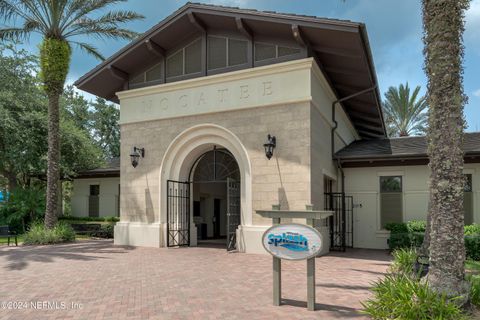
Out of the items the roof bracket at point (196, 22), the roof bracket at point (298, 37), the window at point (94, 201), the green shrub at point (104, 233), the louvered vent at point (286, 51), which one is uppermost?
the roof bracket at point (196, 22)

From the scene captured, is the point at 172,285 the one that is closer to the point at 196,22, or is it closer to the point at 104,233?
the point at 196,22

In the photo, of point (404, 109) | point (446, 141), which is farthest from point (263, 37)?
point (404, 109)

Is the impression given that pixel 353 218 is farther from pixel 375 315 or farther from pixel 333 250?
pixel 375 315

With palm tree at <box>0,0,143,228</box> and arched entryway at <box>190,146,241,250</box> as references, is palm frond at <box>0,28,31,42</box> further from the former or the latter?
arched entryway at <box>190,146,241,250</box>

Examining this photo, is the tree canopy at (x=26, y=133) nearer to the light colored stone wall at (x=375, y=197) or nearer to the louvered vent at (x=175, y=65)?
the louvered vent at (x=175, y=65)

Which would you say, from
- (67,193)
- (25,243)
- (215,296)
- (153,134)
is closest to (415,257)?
(215,296)

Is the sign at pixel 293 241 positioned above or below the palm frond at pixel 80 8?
below

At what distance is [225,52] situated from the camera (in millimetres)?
13906

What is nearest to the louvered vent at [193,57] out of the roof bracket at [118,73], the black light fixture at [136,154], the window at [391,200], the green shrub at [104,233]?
the roof bracket at [118,73]

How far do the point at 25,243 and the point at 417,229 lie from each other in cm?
1415

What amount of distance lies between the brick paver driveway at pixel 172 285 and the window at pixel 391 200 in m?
3.61

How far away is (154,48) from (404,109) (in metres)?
28.6

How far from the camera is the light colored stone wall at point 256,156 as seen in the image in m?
12.2

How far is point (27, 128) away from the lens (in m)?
20.9
